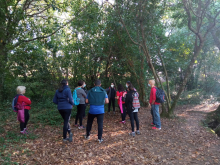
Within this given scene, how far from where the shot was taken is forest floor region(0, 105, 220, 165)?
4.20 meters

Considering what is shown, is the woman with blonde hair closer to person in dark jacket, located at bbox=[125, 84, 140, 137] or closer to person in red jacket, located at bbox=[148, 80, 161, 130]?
person in dark jacket, located at bbox=[125, 84, 140, 137]

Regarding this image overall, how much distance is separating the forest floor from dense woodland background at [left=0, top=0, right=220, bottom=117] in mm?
2751

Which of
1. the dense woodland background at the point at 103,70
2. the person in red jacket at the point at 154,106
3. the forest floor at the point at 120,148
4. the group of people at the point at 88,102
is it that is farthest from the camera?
the person in red jacket at the point at 154,106

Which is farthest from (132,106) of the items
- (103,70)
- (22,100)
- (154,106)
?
(103,70)

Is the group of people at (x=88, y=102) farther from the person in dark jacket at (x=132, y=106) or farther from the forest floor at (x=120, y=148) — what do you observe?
the forest floor at (x=120, y=148)

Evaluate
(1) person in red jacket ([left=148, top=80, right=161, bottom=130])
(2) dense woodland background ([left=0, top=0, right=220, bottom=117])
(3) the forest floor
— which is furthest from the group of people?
(2) dense woodland background ([left=0, top=0, right=220, bottom=117])

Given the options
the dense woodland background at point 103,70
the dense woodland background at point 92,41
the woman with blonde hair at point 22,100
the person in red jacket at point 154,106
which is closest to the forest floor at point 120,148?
the dense woodland background at point 103,70

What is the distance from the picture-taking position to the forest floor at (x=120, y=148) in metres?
4.20

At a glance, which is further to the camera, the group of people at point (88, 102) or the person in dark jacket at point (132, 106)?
the person in dark jacket at point (132, 106)

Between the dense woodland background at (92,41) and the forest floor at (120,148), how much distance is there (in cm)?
275

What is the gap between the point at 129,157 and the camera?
4.39 meters

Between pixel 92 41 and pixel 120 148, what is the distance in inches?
237

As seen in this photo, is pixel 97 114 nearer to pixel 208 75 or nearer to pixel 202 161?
pixel 202 161

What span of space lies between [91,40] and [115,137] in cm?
539
